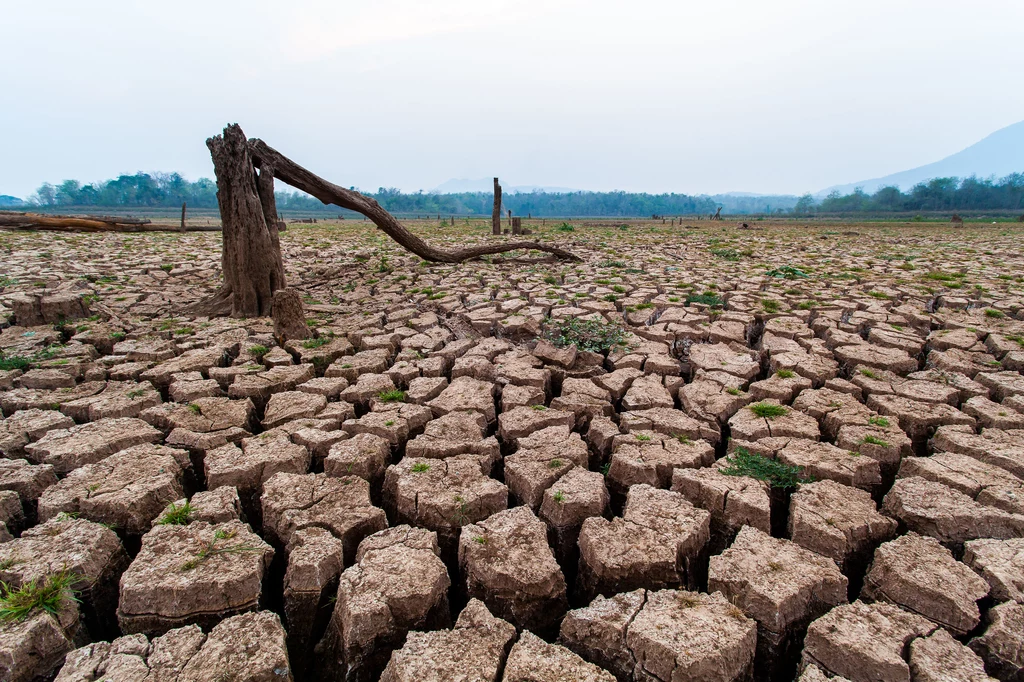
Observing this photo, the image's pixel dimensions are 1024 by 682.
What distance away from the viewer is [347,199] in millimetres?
6824

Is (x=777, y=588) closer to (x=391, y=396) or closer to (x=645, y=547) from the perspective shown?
(x=645, y=547)

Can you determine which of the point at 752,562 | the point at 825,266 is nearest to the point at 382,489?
the point at 752,562

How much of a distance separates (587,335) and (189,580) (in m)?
3.29

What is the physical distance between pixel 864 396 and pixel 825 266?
5.91 meters

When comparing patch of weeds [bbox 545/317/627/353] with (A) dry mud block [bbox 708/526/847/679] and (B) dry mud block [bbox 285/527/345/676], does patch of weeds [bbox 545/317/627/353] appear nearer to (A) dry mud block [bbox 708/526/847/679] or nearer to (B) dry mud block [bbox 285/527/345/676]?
(A) dry mud block [bbox 708/526/847/679]

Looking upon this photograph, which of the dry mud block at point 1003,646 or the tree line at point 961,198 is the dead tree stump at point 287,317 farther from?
the tree line at point 961,198

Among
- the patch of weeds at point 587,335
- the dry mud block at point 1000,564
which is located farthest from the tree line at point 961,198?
the dry mud block at point 1000,564

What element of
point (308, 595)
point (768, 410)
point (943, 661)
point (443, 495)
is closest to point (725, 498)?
point (943, 661)

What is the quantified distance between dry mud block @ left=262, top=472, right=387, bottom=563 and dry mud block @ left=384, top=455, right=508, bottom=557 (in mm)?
131

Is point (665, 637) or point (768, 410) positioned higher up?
point (768, 410)

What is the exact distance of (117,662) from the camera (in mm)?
1451

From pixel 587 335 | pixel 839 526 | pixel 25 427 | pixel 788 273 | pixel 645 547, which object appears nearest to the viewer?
pixel 645 547

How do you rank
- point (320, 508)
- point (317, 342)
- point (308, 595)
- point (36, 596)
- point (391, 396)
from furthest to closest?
1. point (317, 342)
2. point (391, 396)
3. point (320, 508)
4. point (308, 595)
5. point (36, 596)

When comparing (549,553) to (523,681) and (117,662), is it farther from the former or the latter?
(117,662)
